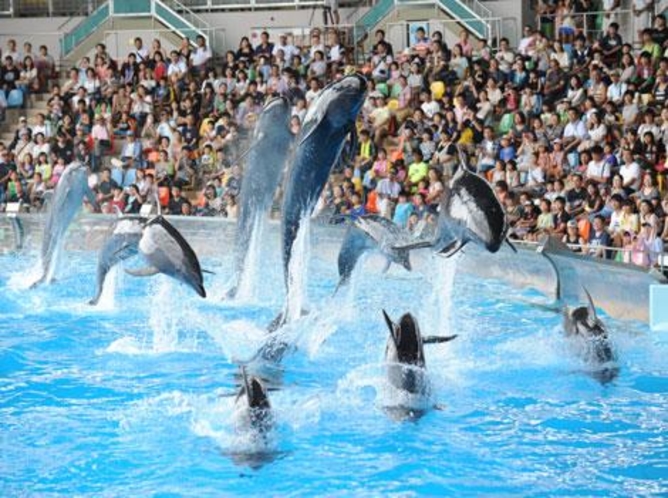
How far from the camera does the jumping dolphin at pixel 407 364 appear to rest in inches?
349

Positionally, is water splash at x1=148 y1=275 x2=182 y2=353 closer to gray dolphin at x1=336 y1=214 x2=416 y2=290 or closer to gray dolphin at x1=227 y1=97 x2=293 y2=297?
gray dolphin at x1=227 y1=97 x2=293 y2=297

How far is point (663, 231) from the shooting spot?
14.5m

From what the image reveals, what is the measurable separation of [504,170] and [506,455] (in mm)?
9805

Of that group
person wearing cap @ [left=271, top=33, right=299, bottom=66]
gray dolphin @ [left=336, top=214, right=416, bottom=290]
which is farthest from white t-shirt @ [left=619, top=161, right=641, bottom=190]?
person wearing cap @ [left=271, top=33, right=299, bottom=66]

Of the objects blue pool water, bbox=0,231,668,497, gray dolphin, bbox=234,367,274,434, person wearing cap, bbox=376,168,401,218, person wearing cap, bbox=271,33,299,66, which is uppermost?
person wearing cap, bbox=271,33,299,66

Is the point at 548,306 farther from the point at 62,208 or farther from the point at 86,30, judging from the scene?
the point at 86,30

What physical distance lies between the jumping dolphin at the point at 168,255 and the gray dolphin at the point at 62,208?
387 centimetres

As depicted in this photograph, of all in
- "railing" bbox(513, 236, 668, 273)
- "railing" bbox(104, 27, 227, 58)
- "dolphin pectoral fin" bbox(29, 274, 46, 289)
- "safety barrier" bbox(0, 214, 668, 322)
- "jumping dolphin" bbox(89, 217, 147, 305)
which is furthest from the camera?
"railing" bbox(104, 27, 227, 58)

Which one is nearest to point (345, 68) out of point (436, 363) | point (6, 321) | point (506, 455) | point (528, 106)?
point (528, 106)

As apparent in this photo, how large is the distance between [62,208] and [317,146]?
238 inches

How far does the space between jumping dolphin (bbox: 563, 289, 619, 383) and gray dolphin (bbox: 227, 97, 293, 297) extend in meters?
4.05

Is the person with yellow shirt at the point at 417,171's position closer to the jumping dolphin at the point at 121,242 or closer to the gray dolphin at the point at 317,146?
the jumping dolphin at the point at 121,242

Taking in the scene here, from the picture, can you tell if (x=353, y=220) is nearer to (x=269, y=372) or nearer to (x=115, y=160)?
(x=269, y=372)

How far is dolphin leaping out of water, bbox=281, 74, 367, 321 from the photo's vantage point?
382 inches
